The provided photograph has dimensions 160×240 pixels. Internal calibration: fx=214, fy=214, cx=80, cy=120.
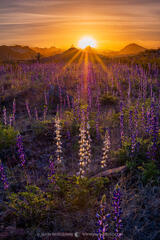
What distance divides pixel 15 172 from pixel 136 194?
2985 mm

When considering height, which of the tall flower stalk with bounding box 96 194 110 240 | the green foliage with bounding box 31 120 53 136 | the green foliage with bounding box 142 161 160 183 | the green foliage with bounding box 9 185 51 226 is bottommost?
the green foliage with bounding box 9 185 51 226

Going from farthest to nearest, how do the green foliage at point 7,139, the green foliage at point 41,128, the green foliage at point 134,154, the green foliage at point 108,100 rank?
1. the green foliage at point 108,100
2. the green foliage at point 41,128
3. the green foliage at point 7,139
4. the green foliage at point 134,154

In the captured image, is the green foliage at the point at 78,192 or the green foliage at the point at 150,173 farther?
the green foliage at the point at 150,173

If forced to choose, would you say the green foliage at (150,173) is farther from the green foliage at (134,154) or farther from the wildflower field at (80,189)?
the green foliage at (134,154)

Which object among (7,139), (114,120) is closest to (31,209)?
(7,139)

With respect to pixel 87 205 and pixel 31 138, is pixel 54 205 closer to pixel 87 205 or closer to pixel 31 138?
pixel 87 205

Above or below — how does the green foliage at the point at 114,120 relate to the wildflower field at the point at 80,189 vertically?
above

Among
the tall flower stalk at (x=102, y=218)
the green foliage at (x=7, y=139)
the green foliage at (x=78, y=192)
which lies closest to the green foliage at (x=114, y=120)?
the green foliage at (x=7, y=139)

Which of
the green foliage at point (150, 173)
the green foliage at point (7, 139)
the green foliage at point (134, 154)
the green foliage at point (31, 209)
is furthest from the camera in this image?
the green foliage at point (7, 139)

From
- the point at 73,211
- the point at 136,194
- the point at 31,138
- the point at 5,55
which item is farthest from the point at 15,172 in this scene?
the point at 5,55

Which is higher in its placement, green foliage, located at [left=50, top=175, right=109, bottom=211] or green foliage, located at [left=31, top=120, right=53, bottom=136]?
green foliage, located at [left=31, top=120, right=53, bottom=136]

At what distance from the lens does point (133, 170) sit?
436 centimetres

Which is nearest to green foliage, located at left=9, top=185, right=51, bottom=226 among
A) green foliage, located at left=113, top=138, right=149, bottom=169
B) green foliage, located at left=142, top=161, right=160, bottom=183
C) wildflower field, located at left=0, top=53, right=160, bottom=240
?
wildflower field, located at left=0, top=53, right=160, bottom=240

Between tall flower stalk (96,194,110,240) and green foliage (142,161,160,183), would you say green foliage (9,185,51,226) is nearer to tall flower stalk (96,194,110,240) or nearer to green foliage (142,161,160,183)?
tall flower stalk (96,194,110,240)
